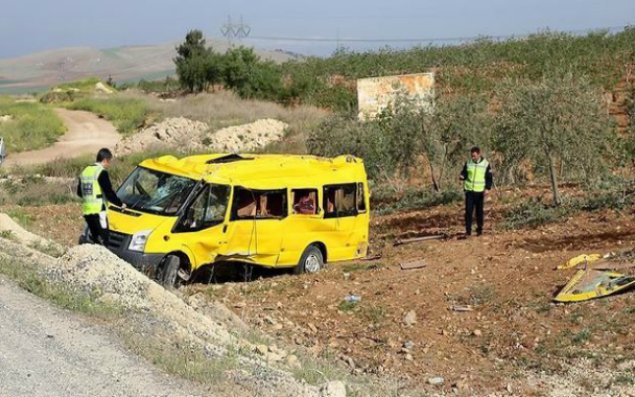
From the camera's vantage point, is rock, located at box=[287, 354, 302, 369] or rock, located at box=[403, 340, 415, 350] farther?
rock, located at box=[403, 340, 415, 350]

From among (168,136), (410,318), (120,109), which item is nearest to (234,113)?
(168,136)

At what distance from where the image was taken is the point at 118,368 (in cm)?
727

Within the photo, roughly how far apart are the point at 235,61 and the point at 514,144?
45.0 m

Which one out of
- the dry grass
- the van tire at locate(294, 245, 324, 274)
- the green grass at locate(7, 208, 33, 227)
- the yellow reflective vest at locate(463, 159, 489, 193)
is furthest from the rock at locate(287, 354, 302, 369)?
the dry grass

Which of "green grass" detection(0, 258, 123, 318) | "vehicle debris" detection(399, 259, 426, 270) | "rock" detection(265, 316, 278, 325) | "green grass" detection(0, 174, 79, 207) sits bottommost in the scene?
"green grass" detection(0, 174, 79, 207)

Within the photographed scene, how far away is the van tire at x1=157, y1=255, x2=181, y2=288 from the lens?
1391 cm

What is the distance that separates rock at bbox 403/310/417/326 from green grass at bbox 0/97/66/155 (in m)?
33.5

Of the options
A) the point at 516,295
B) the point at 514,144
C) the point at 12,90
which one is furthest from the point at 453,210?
the point at 12,90

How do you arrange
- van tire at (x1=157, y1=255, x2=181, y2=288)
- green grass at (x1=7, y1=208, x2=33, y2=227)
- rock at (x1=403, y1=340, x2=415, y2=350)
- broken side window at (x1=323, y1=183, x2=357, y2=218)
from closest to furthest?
rock at (x1=403, y1=340, x2=415, y2=350) → van tire at (x1=157, y1=255, x2=181, y2=288) → broken side window at (x1=323, y1=183, x2=357, y2=218) → green grass at (x1=7, y1=208, x2=33, y2=227)

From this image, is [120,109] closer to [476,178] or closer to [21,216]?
[21,216]

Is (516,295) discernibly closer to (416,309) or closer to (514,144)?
(416,309)

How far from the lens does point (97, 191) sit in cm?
1330

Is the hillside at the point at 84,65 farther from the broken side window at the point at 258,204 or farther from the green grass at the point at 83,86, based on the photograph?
the broken side window at the point at 258,204

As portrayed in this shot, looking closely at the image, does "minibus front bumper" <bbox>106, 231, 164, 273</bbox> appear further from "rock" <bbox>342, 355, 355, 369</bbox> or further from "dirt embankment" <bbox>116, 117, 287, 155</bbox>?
"dirt embankment" <bbox>116, 117, 287, 155</bbox>
